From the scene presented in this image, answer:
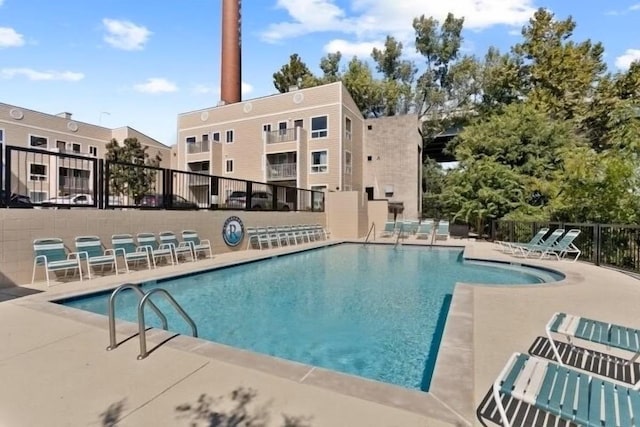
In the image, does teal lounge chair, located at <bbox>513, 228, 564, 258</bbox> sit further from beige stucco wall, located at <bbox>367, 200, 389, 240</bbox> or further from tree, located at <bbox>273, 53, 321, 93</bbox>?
tree, located at <bbox>273, 53, 321, 93</bbox>

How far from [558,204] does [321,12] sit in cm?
1818

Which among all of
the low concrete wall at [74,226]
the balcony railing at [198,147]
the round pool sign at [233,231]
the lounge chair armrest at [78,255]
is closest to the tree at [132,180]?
the low concrete wall at [74,226]

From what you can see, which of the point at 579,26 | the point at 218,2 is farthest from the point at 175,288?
the point at 218,2

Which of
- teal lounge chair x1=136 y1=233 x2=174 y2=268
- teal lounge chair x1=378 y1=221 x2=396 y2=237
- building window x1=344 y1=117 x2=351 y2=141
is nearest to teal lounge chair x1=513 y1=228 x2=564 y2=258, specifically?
teal lounge chair x1=378 y1=221 x2=396 y2=237

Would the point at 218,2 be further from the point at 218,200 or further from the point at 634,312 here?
the point at 634,312

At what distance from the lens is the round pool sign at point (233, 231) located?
40.7ft

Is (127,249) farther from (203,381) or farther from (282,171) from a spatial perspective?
(282,171)

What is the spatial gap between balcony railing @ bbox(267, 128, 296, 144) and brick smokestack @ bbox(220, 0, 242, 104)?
696cm

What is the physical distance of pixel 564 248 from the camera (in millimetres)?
10445

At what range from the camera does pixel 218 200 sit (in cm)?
1268

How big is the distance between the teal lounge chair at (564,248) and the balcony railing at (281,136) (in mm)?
18285

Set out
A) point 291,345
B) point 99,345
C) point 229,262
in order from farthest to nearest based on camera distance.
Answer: point 229,262
point 291,345
point 99,345

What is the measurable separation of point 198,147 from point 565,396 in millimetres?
29980

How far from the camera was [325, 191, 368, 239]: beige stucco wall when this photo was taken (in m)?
19.0
